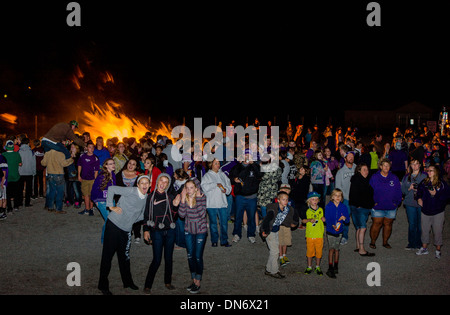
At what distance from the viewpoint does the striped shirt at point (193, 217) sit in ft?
21.8

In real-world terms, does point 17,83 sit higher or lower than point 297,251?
higher

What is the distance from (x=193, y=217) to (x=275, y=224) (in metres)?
1.48

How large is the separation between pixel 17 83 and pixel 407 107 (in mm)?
54202

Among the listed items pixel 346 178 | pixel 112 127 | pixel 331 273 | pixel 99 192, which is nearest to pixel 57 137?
pixel 99 192

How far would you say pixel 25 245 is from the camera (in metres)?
8.89

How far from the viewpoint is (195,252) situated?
6.70m

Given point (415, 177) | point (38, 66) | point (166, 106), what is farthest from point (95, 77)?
point (415, 177)

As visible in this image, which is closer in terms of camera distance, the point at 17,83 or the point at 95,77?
the point at 95,77

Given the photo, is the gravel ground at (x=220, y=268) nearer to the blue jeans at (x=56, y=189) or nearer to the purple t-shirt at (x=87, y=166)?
the blue jeans at (x=56, y=189)

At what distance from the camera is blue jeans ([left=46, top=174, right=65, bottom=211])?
11686mm

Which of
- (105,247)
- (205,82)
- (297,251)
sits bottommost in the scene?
(297,251)

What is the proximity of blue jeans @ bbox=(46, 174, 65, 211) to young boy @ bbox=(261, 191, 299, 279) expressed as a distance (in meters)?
6.70

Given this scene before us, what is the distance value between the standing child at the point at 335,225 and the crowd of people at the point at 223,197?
17 mm

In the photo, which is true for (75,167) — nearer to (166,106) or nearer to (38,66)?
(38,66)
